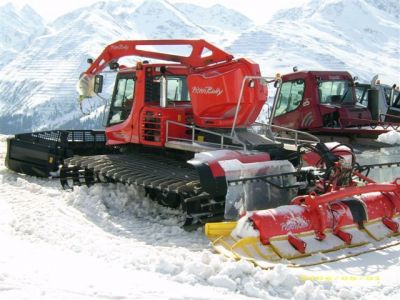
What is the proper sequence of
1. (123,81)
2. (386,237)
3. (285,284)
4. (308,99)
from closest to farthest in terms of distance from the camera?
(285,284)
(386,237)
(123,81)
(308,99)

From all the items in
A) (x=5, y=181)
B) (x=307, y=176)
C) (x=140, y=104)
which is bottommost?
(x=5, y=181)

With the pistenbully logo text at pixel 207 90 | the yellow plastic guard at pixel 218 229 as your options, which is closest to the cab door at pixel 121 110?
the pistenbully logo text at pixel 207 90

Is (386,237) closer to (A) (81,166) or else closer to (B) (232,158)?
(B) (232,158)

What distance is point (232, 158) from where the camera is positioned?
8148 mm

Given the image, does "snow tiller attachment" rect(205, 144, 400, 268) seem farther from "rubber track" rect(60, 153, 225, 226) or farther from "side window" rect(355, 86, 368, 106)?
"side window" rect(355, 86, 368, 106)

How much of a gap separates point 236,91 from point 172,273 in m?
3.93

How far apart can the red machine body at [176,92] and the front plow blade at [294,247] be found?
254 cm

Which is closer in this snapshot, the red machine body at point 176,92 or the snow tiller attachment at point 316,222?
the snow tiller attachment at point 316,222

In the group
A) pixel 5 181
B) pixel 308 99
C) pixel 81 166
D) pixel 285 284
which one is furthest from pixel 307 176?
pixel 5 181

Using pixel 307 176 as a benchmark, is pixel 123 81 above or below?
above

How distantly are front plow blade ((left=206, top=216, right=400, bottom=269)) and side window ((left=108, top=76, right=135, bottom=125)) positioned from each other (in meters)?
4.26

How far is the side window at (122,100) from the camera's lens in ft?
34.8

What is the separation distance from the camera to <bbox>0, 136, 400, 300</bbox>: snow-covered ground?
5.28 m

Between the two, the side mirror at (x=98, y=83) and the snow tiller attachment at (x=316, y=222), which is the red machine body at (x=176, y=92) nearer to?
the side mirror at (x=98, y=83)
